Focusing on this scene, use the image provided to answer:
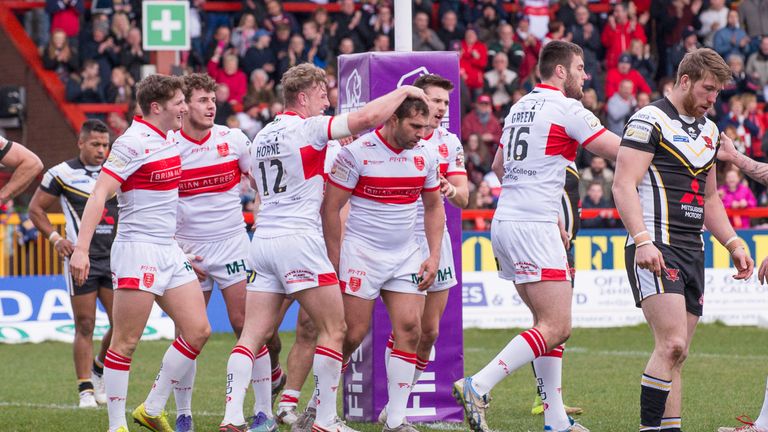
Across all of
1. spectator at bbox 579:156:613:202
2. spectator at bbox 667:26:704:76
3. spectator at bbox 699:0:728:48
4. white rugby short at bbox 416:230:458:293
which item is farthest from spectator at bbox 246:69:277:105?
white rugby short at bbox 416:230:458:293

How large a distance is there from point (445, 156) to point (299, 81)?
1.34 meters

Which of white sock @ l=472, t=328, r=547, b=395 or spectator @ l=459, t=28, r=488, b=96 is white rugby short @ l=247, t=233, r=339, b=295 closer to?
white sock @ l=472, t=328, r=547, b=395

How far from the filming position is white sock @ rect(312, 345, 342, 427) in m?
7.99

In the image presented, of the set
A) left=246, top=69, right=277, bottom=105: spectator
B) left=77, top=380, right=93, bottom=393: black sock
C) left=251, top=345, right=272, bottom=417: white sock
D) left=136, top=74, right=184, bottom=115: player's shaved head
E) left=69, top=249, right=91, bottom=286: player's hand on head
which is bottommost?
left=77, top=380, right=93, bottom=393: black sock

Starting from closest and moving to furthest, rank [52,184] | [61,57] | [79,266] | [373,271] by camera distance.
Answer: [79,266] < [373,271] < [52,184] < [61,57]

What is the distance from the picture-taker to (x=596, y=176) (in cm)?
1914

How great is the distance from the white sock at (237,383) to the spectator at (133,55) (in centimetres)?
1302

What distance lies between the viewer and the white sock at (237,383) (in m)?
7.92

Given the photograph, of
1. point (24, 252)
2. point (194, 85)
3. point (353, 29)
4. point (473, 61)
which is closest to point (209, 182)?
point (194, 85)

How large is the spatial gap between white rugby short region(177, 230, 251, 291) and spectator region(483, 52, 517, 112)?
507 inches

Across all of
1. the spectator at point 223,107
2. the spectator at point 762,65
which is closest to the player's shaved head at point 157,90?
the spectator at point 223,107

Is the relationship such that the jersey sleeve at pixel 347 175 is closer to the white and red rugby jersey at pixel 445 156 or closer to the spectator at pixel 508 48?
the white and red rugby jersey at pixel 445 156

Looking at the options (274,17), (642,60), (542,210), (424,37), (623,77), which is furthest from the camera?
(642,60)

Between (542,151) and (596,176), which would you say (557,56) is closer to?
(542,151)
